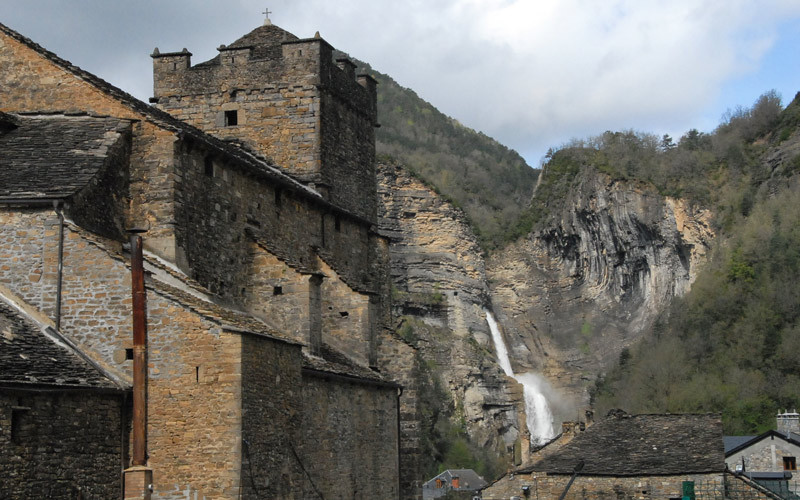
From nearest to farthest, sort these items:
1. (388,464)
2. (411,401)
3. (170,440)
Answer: (170,440) → (388,464) → (411,401)

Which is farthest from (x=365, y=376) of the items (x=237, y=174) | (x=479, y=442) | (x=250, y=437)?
(x=479, y=442)

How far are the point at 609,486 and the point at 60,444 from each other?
59.0ft

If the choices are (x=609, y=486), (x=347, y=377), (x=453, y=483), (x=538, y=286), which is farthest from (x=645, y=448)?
(x=538, y=286)

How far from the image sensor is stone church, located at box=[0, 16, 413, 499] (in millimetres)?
16891

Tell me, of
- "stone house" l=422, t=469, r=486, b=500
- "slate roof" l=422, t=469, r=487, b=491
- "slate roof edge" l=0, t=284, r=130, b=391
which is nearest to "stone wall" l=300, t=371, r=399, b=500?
"slate roof edge" l=0, t=284, r=130, b=391

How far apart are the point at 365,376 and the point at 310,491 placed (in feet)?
12.6

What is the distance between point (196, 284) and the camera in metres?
19.4

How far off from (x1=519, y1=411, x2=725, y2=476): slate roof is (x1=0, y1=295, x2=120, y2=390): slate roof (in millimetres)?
17069

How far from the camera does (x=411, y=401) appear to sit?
28.7 meters

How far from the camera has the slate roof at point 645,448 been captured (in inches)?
1205

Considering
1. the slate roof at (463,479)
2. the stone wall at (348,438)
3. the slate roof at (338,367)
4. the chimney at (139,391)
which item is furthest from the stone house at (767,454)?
the chimney at (139,391)

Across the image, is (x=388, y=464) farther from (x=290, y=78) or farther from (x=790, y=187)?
(x=790, y=187)

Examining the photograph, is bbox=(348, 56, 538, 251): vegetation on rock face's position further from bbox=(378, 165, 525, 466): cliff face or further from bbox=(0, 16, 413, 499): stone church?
bbox=(0, 16, 413, 499): stone church

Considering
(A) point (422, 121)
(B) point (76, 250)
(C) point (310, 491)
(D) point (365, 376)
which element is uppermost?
(A) point (422, 121)
